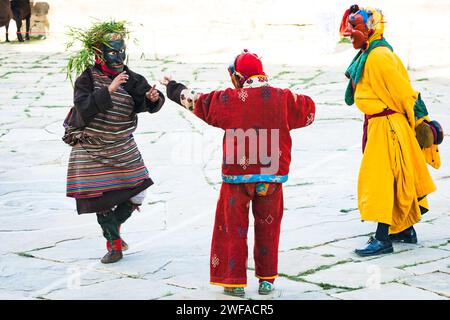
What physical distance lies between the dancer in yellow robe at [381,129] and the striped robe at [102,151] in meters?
1.66

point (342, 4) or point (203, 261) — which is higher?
point (342, 4)

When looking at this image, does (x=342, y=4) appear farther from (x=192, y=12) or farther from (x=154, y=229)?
(x=154, y=229)

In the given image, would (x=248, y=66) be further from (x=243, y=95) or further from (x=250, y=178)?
(x=250, y=178)

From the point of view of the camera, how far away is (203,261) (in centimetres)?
682

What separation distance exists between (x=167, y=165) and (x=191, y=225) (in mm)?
2332

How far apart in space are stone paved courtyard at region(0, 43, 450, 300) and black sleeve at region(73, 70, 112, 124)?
3.59 ft

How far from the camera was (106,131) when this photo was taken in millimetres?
6617

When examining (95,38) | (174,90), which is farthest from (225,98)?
(95,38)

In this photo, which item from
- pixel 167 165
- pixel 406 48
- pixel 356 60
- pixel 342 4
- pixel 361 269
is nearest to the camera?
pixel 361 269

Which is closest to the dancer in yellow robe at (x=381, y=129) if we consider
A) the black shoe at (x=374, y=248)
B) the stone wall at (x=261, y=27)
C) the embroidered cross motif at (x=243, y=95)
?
the black shoe at (x=374, y=248)

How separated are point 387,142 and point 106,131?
197 cm

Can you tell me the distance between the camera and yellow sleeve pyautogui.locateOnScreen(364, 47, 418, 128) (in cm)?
673

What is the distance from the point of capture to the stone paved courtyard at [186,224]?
20.4ft

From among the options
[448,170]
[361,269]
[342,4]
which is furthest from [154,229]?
[342,4]
